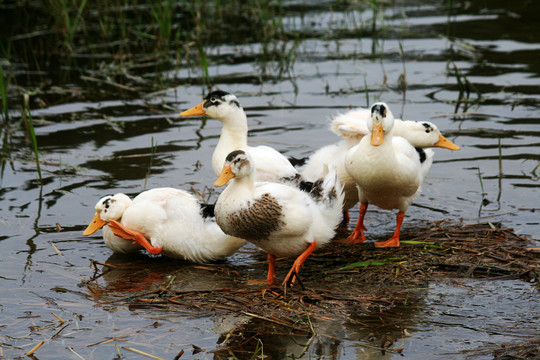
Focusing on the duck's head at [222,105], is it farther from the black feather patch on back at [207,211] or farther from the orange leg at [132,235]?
the orange leg at [132,235]

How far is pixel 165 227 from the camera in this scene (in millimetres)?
6352

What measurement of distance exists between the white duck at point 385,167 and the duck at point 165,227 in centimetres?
116

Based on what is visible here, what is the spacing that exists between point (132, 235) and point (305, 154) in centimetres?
290

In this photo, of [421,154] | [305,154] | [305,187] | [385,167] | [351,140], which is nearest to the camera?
[305,187]

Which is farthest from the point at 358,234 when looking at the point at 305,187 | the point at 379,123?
the point at 379,123

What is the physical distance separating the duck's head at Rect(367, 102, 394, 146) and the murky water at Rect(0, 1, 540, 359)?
1248mm

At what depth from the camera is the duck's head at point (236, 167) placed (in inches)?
215

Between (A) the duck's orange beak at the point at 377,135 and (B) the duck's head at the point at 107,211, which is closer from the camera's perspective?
(A) the duck's orange beak at the point at 377,135

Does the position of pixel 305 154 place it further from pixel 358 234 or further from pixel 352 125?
pixel 358 234

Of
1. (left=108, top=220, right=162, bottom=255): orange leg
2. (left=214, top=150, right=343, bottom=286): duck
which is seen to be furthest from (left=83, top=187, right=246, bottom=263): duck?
(left=214, top=150, right=343, bottom=286): duck

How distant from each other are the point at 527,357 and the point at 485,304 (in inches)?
34.8

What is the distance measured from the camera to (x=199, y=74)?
1160 centimetres

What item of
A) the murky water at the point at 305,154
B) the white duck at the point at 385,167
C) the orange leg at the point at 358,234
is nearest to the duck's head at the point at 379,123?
the white duck at the point at 385,167

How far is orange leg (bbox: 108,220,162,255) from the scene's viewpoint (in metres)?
6.30
